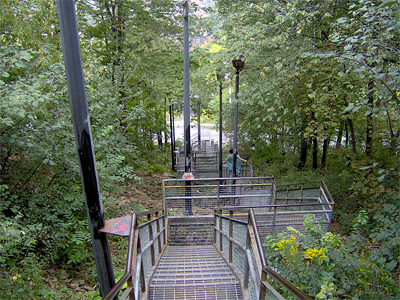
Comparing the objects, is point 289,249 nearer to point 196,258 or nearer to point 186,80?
point 196,258

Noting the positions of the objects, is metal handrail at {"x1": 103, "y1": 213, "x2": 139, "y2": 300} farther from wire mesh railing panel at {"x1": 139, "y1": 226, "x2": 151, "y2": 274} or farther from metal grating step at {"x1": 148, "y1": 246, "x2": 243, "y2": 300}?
metal grating step at {"x1": 148, "y1": 246, "x2": 243, "y2": 300}

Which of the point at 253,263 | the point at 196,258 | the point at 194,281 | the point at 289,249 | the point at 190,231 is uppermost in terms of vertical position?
the point at 253,263

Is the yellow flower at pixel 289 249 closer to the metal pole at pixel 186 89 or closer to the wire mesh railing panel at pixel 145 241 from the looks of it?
the wire mesh railing panel at pixel 145 241

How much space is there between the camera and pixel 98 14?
38.2ft

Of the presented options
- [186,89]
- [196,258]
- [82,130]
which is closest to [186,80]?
[186,89]

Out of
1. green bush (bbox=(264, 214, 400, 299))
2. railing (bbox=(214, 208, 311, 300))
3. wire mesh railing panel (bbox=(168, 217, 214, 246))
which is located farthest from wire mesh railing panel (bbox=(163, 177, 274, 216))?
green bush (bbox=(264, 214, 400, 299))

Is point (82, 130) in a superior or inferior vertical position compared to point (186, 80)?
inferior

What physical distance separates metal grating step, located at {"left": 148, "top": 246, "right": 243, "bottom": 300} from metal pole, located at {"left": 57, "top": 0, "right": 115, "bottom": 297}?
3.26 feet

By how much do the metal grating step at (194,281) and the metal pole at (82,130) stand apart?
993mm

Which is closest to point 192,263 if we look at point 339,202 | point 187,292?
point 187,292

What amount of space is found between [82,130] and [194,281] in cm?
283

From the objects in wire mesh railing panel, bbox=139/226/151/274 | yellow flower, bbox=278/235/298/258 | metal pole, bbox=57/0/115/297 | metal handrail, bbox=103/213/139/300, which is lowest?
yellow flower, bbox=278/235/298/258

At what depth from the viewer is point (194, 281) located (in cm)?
430

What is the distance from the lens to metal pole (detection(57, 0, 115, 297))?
2.96 meters
